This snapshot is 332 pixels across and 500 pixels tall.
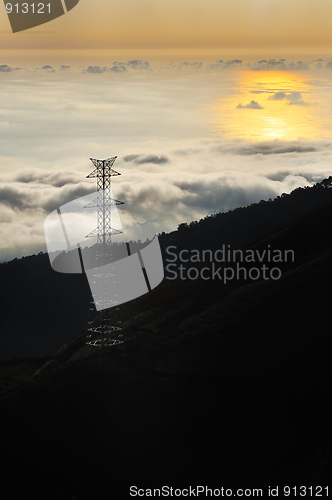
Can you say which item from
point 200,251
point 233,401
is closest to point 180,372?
point 233,401

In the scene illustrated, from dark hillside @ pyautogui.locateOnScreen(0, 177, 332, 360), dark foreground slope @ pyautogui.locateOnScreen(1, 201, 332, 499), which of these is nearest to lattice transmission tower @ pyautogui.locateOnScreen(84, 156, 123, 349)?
dark foreground slope @ pyautogui.locateOnScreen(1, 201, 332, 499)

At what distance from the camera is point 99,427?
1732 inches

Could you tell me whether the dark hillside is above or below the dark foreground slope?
above

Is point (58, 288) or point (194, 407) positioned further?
point (58, 288)

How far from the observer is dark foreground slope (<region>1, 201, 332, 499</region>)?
38.3 metres

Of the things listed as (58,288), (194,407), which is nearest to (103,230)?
(194,407)

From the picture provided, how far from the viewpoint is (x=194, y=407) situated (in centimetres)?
4472

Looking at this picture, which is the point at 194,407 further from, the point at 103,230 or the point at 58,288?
the point at 58,288

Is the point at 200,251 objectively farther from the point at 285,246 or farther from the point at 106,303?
the point at 106,303

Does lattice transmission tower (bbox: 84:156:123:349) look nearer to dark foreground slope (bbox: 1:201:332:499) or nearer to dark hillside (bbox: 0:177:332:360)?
dark foreground slope (bbox: 1:201:332:499)

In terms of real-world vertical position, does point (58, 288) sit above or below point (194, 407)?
above

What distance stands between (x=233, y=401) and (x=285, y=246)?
1455 inches

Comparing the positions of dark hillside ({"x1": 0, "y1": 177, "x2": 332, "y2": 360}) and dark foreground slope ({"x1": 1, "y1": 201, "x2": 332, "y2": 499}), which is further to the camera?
dark hillside ({"x1": 0, "y1": 177, "x2": 332, "y2": 360})

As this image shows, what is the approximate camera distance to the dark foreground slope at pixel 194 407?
3831 cm
